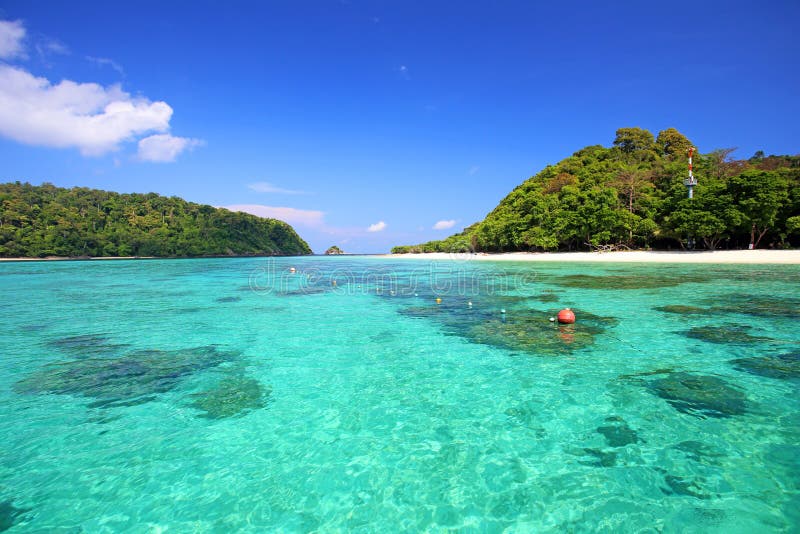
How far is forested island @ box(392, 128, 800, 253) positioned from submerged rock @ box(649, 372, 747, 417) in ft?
156

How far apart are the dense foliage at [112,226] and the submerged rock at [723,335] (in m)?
157

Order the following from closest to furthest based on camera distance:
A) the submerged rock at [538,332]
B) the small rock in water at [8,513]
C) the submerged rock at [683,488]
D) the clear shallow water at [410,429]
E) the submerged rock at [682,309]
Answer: the small rock in water at [8,513]
the clear shallow water at [410,429]
the submerged rock at [683,488]
the submerged rock at [538,332]
the submerged rock at [682,309]

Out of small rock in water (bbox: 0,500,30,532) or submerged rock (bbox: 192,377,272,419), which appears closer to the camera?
small rock in water (bbox: 0,500,30,532)

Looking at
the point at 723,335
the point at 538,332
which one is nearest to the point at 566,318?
the point at 538,332

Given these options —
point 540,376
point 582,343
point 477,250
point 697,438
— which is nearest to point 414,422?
point 540,376

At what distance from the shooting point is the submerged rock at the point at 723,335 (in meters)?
11.3

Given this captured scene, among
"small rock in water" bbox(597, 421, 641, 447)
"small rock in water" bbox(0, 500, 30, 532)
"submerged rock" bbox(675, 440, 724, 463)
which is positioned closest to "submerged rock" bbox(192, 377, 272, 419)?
"small rock in water" bbox(0, 500, 30, 532)

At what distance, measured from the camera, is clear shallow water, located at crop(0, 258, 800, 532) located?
4.52 metres

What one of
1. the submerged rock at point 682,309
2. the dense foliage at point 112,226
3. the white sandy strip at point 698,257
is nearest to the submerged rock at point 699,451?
the submerged rock at point 682,309

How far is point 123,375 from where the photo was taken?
31.4 feet

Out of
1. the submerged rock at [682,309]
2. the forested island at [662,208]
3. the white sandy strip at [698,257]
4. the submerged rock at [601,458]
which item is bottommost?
the submerged rock at [601,458]

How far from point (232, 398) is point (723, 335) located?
15.5 meters

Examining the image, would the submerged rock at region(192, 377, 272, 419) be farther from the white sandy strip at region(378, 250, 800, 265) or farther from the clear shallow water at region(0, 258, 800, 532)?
the white sandy strip at region(378, 250, 800, 265)

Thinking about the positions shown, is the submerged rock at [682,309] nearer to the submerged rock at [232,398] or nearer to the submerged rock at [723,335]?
the submerged rock at [723,335]
